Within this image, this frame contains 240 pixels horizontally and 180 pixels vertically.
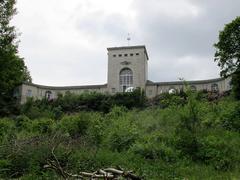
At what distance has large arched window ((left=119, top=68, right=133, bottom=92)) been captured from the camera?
52856 millimetres

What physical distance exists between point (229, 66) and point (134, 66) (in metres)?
23.5

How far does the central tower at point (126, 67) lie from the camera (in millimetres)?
52750

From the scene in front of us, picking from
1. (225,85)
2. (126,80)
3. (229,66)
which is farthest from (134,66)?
(229,66)

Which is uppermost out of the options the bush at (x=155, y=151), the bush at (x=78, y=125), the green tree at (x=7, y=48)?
the green tree at (x=7, y=48)

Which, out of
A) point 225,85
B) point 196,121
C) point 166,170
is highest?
point 225,85

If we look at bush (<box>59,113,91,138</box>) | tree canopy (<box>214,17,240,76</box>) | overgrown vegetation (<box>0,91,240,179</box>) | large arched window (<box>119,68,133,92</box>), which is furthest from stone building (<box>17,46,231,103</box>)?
overgrown vegetation (<box>0,91,240,179</box>)

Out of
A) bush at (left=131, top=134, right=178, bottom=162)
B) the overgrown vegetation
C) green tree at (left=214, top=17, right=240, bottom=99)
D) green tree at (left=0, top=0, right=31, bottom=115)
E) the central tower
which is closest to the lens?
the overgrown vegetation

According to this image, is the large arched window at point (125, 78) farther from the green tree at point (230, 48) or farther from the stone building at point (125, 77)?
the green tree at point (230, 48)

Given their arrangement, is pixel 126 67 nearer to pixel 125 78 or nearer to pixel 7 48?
pixel 125 78

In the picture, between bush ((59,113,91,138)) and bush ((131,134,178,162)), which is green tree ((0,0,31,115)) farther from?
bush ((131,134,178,162))

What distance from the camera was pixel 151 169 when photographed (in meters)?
8.79

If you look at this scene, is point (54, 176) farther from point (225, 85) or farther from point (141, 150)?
point (225, 85)

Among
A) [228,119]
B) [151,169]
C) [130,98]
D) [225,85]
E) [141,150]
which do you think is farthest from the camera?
[225,85]

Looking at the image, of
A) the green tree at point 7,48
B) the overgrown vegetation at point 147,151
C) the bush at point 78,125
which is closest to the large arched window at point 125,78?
the green tree at point 7,48
